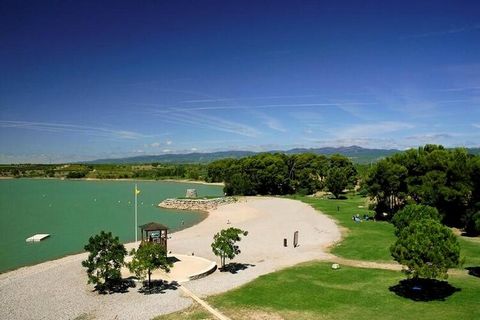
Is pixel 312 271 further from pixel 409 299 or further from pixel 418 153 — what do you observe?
pixel 418 153

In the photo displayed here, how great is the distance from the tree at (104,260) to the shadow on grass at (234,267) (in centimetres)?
680

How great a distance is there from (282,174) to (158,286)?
59677 mm

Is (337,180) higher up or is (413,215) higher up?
(337,180)

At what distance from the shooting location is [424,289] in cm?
2117

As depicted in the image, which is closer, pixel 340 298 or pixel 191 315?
pixel 191 315

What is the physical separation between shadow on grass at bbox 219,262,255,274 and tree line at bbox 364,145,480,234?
59.1ft

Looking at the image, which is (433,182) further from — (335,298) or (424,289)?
(335,298)

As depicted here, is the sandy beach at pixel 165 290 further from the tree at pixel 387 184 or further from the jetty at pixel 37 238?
the jetty at pixel 37 238

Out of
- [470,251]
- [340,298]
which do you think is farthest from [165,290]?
[470,251]

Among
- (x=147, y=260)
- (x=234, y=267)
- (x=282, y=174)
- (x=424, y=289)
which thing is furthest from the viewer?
(x=282, y=174)

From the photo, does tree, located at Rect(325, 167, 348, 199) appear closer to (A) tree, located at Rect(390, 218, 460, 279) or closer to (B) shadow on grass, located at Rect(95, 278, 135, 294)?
(A) tree, located at Rect(390, 218, 460, 279)

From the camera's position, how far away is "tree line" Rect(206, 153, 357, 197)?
3174 inches

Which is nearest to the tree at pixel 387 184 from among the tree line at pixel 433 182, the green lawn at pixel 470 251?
the tree line at pixel 433 182

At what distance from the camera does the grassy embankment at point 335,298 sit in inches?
714
